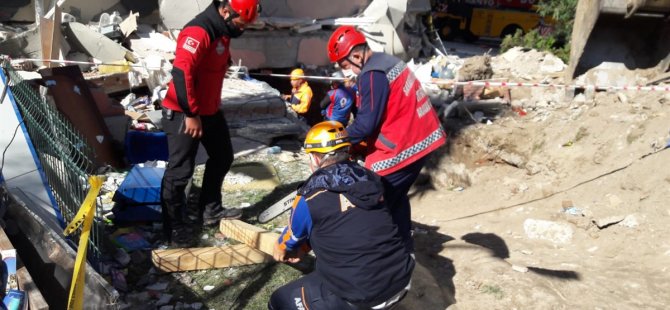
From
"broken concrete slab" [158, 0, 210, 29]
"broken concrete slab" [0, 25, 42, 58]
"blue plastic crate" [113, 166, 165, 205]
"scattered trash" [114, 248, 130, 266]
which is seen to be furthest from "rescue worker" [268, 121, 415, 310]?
"broken concrete slab" [158, 0, 210, 29]

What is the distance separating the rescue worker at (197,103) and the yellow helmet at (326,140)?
4.27ft

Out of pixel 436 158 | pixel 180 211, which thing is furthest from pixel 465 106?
pixel 180 211

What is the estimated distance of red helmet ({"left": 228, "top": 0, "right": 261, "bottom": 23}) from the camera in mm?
3863

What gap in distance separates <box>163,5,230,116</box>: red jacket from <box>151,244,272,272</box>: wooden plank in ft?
3.07

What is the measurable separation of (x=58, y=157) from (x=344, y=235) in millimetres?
2179

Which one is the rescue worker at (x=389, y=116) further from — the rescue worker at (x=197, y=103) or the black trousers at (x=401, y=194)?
the rescue worker at (x=197, y=103)

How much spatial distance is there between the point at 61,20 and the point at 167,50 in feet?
4.93

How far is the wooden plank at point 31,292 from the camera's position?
7.61ft

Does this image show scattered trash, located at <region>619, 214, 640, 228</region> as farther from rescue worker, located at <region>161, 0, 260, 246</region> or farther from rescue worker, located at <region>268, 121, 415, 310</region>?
rescue worker, located at <region>161, 0, 260, 246</region>

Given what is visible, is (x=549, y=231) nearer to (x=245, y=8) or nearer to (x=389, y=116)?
(x=389, y=116)

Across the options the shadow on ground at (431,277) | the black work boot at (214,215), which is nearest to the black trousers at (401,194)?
the shadow on ground at (431,277)

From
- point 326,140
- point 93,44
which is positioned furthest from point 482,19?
point 326,140

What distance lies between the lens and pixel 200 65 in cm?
402

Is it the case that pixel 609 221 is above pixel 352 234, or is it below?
below
